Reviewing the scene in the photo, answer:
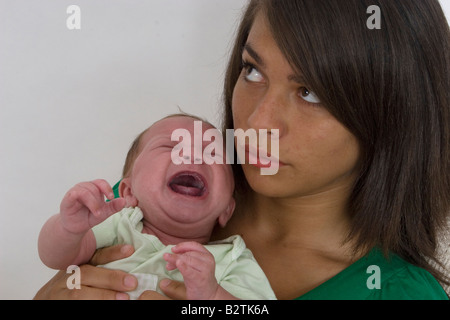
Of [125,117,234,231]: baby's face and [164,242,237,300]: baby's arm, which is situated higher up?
[125,117,234,231]: baby's face

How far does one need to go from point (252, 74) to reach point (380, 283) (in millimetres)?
551

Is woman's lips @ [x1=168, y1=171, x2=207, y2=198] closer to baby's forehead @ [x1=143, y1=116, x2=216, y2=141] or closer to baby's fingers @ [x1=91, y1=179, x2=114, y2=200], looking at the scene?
baby's forehead @ [x1=143, y1=116, x2=216, y2=141]

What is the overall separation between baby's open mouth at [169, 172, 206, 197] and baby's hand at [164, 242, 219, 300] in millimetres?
252

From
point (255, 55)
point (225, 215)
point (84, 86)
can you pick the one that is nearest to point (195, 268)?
point (225, 215)

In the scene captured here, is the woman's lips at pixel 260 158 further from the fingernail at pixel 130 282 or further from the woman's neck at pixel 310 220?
the fingernail at pixel 130 282

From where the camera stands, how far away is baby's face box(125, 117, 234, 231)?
1408mm

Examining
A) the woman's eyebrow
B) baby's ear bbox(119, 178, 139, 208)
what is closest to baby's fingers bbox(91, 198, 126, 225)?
baby's ear bbox(119, 178, 139, 208)

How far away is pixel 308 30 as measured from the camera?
128 cm

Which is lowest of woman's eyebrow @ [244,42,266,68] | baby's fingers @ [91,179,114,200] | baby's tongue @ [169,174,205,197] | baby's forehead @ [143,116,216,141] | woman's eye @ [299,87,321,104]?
baby's tongue @ [169,174,205,197]

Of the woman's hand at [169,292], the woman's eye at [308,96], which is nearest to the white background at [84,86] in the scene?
the woman's eye at [308,96]

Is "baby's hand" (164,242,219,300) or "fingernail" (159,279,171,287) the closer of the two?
"baby's hand" (164,242,219,300)

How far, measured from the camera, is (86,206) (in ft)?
4.08
